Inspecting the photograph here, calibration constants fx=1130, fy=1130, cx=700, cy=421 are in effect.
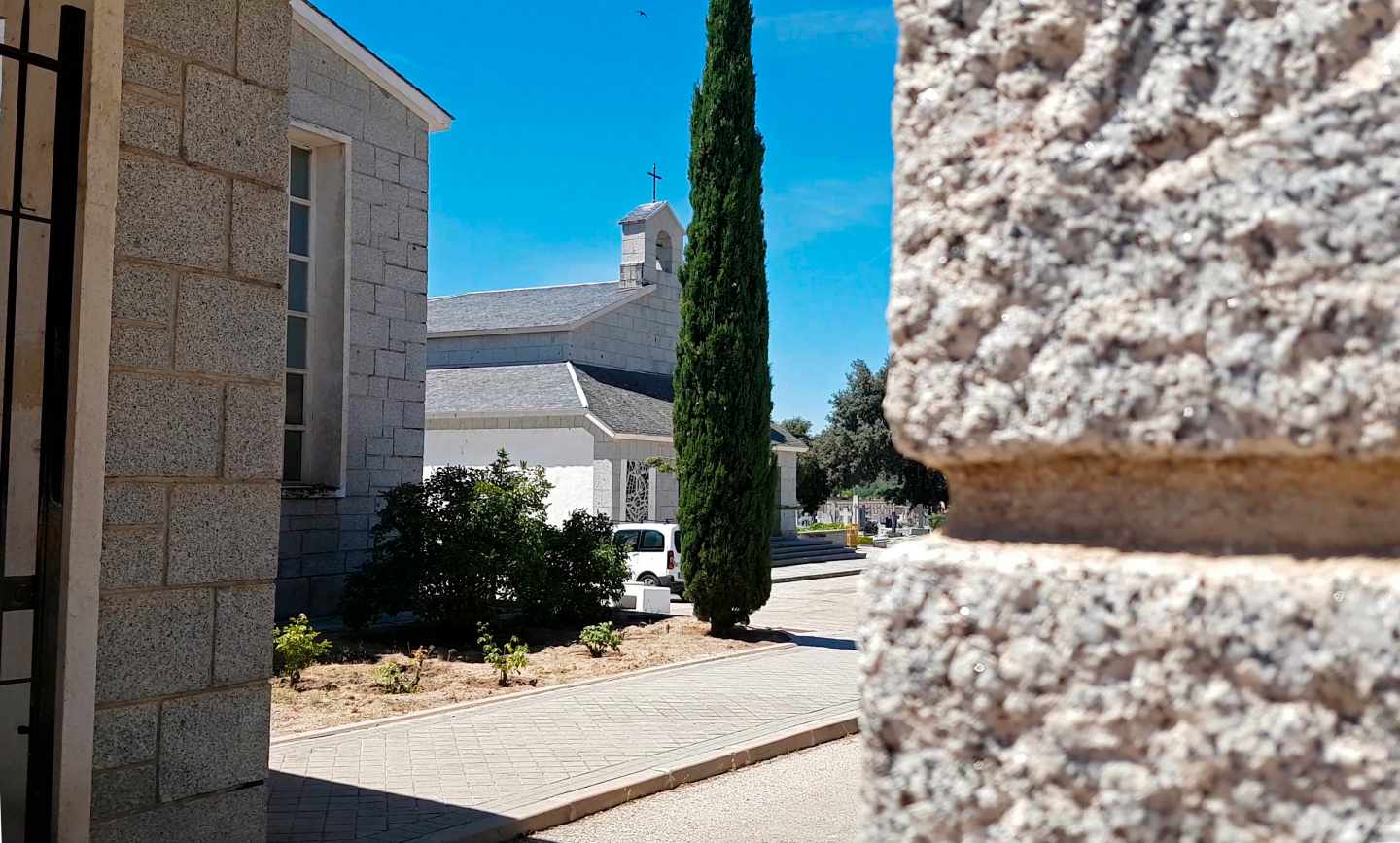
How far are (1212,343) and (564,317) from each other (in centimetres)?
2871

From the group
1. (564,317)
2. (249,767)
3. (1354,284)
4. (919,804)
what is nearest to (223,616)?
(249,767)

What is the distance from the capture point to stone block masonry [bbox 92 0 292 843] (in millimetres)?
4188

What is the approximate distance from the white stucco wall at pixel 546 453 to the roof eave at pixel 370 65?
10.5 m

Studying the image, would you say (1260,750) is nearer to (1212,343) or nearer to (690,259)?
(1212,343)

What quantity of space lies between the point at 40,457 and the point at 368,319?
1079 cm

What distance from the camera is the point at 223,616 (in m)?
4.47

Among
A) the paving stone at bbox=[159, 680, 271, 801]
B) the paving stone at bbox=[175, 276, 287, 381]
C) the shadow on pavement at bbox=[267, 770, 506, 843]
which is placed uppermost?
the paving stone at bbox=[175, 276, 287, 381]

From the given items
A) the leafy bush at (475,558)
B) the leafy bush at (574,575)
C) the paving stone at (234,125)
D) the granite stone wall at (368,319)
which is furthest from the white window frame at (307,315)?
the paving stone at (234,125)

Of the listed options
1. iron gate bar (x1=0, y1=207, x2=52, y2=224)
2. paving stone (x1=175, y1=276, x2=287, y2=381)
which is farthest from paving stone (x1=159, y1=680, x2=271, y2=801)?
iron gate bar (x1=0, y1=207, x2=52, y2=224)

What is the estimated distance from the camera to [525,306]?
31953 mm

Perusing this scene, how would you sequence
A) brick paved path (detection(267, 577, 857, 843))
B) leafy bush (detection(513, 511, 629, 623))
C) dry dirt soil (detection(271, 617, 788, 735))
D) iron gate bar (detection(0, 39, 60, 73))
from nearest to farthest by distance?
iron gate bar (detection(0, 39, 60, 73)) < brick paved path (detection(267, 577, 857, 843)) < dry dirt soil (detection(271, 617, 788, 735)) < leafy bush (detection(513, 511, 629, 623))

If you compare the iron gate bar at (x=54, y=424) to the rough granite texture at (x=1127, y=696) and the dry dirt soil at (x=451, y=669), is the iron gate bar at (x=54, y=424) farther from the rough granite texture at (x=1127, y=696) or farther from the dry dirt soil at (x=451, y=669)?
the dry dirt soil at (x=451, y=669)

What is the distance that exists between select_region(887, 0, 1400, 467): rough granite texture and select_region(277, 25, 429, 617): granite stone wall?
1369 centimetres

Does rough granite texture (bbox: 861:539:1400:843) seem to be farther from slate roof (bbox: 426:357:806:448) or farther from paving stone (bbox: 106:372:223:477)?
slate roof (bbox: 426:357:806:448)
